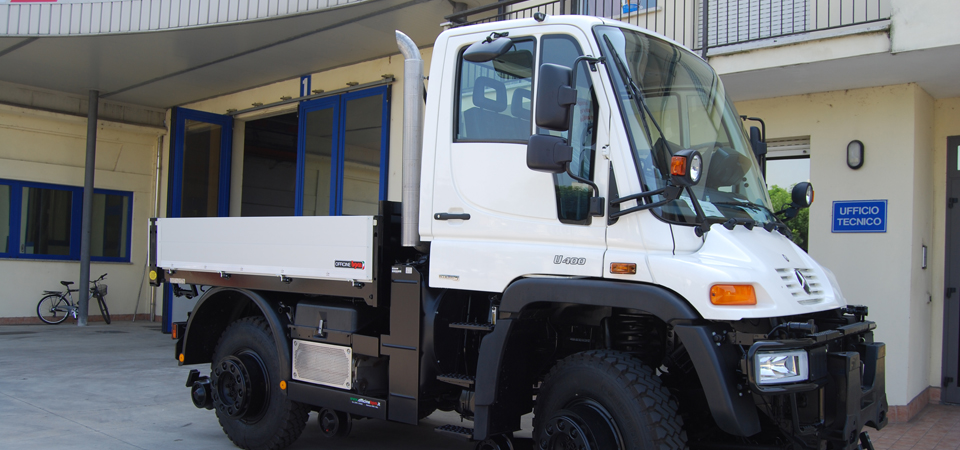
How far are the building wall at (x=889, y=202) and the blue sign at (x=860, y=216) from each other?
0.05 metres

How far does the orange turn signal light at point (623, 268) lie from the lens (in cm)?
359

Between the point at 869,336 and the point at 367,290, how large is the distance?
116 inches

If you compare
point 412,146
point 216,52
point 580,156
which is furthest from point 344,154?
point 580,156

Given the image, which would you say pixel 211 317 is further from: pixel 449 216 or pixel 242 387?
pixel 449 216

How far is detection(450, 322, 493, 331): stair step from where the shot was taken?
4.20m

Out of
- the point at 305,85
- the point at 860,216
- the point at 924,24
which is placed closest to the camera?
the point at 924,24

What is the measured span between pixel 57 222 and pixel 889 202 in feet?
49.3

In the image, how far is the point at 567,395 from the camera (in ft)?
12.2

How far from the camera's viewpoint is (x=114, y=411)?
686 centimetres

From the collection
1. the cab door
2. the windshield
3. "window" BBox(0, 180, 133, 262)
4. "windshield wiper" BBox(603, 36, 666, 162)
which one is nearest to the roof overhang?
"window" BBox(0, 180, 133, 262)

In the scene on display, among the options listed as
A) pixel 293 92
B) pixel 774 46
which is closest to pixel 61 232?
pixel 293 92

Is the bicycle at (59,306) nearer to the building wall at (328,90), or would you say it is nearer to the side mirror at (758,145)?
the building wall at (328,90)

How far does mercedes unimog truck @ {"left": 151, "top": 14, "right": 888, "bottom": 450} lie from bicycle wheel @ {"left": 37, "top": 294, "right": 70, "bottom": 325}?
11.5 meters

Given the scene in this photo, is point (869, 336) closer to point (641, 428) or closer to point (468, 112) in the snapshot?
point (641, 428)
